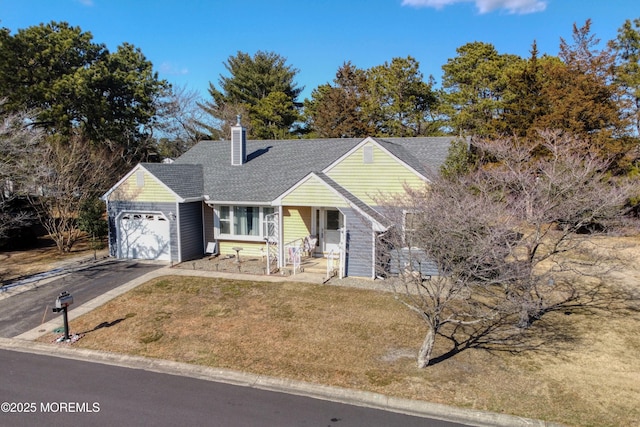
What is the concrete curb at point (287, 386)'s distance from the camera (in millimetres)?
6770

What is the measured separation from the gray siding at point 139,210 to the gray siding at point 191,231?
1.01ft

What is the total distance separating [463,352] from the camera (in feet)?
30.2

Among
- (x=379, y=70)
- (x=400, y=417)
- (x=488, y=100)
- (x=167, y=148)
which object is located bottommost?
(x=400, y=417)

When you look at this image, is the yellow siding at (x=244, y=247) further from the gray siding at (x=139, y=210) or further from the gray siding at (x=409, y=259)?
the gray siding at (x=409, y=259)

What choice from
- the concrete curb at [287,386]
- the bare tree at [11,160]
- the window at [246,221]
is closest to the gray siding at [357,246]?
the window at [246,221]

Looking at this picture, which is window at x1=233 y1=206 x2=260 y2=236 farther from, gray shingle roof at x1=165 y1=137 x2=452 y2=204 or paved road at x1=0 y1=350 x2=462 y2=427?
paved road at x1=0 y1=350 x2=462 y2=427

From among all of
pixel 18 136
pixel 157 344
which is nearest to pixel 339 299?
pixel 157 344

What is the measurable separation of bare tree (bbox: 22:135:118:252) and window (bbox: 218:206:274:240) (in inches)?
287

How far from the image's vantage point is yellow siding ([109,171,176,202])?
1773 cm

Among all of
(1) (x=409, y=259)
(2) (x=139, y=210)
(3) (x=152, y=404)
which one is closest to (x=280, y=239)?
(2) (x=139, y=210)

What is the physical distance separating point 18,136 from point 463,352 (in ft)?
63.4

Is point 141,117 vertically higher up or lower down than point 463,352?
higher up

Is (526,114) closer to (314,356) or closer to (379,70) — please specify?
(379,70)

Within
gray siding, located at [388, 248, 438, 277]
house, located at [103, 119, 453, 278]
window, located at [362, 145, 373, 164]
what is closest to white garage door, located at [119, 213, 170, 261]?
house, located at [103, 119, 453, 278]
